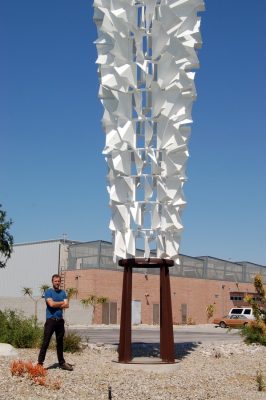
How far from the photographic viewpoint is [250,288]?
67.9 metres

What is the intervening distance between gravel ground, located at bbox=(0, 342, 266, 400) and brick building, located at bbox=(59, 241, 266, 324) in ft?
83.2

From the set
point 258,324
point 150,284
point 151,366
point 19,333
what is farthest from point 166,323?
point 150,284

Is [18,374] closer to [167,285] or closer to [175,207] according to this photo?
[167,285]

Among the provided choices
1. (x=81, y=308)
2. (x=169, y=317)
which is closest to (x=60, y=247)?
(x=81, y=308)

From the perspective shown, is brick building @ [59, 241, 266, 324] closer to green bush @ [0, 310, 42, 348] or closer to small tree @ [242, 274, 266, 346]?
small tree @ [242, 274, 266, 346]

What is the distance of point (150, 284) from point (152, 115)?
39.0 m

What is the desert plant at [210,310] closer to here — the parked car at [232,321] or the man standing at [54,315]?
the parked car at [232,321]

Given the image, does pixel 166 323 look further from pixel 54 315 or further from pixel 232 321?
pixel 232 321

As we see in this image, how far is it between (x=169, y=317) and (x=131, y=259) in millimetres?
1689

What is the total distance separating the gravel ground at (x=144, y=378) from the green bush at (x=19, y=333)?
2.61ft

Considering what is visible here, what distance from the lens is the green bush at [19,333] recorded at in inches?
655

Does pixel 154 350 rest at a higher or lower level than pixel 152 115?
lower

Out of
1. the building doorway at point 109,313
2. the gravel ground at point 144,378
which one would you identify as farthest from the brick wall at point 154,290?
→ the gravel ground at point 144,378

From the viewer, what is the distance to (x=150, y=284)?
5369 centimetres
